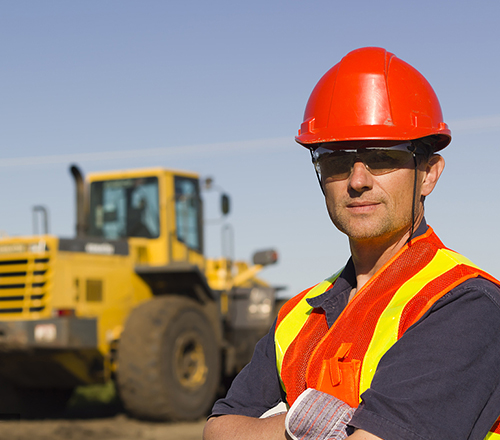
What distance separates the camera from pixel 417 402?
1647mm

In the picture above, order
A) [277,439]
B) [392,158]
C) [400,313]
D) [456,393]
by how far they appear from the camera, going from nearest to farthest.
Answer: [456,393]
[400,313]
[277,439]
[392,158]

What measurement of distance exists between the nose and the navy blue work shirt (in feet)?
1.38

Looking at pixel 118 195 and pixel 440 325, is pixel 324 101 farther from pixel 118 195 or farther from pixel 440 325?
pixel 118 195

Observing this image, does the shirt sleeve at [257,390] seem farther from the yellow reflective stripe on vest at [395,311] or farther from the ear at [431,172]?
→ the ear at [431,172]

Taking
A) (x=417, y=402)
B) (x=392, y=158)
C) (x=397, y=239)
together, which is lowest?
(x=417, y=402)

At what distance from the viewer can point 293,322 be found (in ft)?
7.58

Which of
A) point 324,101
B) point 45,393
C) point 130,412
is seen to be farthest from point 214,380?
point 324,101

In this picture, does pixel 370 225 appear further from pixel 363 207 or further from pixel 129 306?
pixel 129 306

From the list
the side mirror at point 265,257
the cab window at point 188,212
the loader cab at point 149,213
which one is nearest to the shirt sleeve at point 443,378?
the loader cab at point 149,213

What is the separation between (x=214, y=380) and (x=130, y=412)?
123 cm

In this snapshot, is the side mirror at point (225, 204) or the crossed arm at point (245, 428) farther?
the side mirror at point (225, 204)

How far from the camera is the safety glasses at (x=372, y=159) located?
2107 millimetres

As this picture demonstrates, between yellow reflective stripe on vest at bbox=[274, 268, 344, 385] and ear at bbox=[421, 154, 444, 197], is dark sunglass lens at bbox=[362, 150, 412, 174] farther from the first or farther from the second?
yellow reflective stripe on vest at bbox=[274, 268, 344, 385]

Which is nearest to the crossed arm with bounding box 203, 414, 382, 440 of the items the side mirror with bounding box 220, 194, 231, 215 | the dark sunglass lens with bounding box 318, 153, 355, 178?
the dark sunglass lens with bounding box 318, 153, 355, 178
